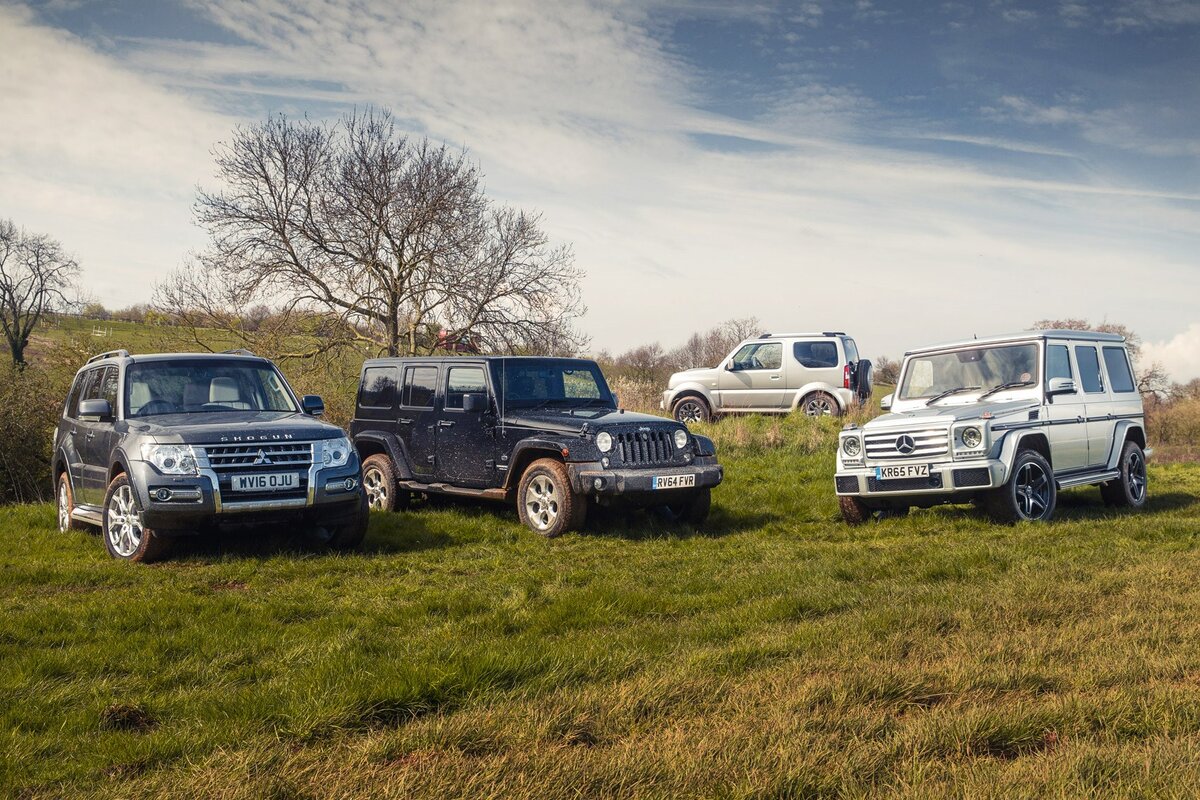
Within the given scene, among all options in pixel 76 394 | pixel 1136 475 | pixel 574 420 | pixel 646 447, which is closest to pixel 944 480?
pixel 646 447

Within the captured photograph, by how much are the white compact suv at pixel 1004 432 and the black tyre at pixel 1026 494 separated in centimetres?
1

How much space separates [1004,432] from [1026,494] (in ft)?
2.69

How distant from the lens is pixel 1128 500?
12.3m

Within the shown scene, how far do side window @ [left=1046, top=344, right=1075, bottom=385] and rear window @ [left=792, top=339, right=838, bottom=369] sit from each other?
8941 millimetres

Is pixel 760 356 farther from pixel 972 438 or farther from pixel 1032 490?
pixel 972 438

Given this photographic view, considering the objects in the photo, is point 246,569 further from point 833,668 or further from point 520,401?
point 833,668

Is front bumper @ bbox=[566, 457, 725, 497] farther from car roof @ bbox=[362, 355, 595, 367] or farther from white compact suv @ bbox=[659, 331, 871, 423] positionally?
white compact suv @ bbox=[659, 331, 871, 423]

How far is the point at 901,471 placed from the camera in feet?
34.2

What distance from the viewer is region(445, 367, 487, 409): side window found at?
11.4m

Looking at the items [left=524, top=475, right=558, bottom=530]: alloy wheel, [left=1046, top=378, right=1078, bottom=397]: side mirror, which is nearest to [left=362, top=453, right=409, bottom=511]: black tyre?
[left=524, top=475, right=558, bottom=530]: alloy wheel

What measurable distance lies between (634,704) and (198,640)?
284 cm

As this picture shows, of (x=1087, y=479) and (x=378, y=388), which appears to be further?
(x=378, y=388)

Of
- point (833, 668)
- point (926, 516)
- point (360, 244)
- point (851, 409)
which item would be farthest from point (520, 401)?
point (360, 244)

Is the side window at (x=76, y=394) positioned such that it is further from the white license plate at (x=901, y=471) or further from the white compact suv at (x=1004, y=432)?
the white license plate at (x=901, y=471)
